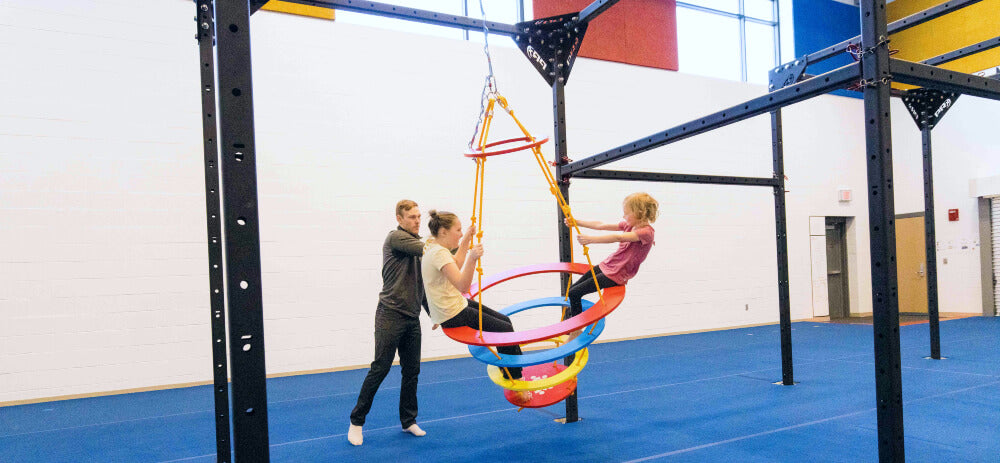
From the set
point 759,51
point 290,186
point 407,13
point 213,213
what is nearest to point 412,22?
point 290,186

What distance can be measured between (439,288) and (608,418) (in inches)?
74.1

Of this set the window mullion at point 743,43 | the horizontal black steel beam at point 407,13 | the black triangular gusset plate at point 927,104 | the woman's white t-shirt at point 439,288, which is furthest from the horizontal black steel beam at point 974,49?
the window mullion at point 743,43

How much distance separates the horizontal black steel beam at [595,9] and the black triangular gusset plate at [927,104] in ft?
13.3

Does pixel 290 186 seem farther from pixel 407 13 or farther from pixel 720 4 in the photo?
pixel 720 4

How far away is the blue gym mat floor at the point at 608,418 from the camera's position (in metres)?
3.67

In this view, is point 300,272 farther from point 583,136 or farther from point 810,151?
point 810,151

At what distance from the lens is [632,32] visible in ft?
30.0

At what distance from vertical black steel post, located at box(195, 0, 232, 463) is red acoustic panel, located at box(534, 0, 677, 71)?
6044 mm

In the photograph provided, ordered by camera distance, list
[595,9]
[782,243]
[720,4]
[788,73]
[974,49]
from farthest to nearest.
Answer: [720,4], [788,73], [782,243], [974,49], [595,9]

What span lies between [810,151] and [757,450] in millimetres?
8900

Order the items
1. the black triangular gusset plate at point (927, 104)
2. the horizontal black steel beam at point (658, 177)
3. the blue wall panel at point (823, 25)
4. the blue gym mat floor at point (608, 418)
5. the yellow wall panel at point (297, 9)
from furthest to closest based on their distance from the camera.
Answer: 1. the blue wall panel at point (823, 25)
2. the yellow wall panel at point (297, 9)
3. the black triangular gusset plate at point (927, 104)
4. the horizontal black steel beam at point (658, 177)
5. the blue gym mat floor at point (608, 418)

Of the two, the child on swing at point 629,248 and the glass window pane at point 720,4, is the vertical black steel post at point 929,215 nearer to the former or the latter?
the child on swing at point 629,248

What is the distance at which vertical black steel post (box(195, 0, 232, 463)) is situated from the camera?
3102mm

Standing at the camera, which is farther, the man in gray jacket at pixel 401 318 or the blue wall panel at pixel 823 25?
the blue wall panel at pixel 823 25
